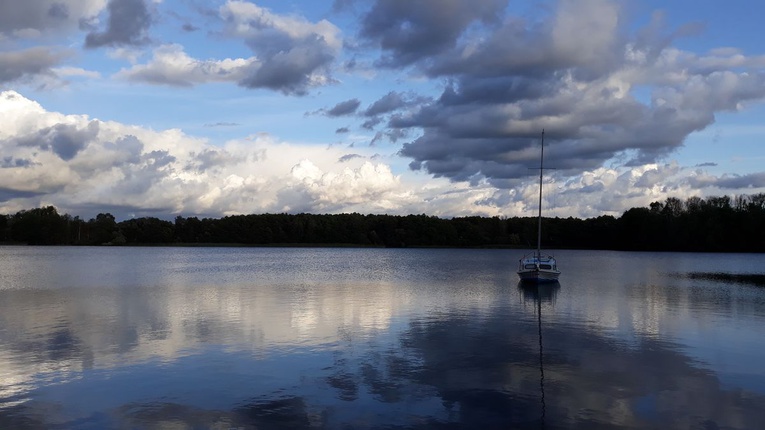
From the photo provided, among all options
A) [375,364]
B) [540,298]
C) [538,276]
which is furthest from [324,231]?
[375,364]

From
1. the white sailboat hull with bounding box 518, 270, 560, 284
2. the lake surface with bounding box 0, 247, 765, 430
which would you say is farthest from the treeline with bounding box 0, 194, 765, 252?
the lake surface with bounding box 0, 247, 765, 430

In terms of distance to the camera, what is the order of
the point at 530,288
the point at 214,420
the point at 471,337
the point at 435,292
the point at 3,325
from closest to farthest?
the point at 214,420 → the point at 471,337 → the point at 3,325 → the point at 435,292 → the point at 530,288

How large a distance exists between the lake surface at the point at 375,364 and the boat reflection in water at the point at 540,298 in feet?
0.38

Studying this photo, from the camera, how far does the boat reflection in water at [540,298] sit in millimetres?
14812

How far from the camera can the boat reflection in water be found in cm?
1481

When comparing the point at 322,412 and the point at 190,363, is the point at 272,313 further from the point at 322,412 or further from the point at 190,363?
the point at 322,412

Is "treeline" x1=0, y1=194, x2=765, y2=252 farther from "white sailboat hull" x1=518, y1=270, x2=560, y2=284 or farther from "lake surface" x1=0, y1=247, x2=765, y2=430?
"lake surface" x1=0, y1=247, x2=765, y2=430

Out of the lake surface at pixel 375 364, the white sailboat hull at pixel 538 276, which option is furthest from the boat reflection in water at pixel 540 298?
the white sailboat hull at pixel 538 276

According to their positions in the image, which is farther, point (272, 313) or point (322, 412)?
point (272, 313)

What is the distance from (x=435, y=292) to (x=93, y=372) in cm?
2755

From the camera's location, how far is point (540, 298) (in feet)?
129

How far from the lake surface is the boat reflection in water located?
0.12 meters

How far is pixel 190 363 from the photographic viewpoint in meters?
18.1

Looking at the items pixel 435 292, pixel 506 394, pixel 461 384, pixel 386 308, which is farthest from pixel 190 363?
pixel 435 292
